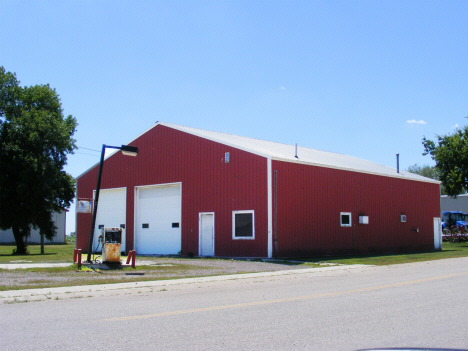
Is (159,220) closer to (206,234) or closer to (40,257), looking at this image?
(206,234)

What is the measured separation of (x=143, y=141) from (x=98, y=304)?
20.1m

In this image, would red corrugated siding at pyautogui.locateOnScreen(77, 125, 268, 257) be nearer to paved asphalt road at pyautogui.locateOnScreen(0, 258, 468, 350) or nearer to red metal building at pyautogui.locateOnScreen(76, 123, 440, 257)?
red metal building at pyautogui.locateOnScreen(76, 123, 440, 257)

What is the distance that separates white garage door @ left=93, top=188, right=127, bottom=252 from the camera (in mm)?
29469

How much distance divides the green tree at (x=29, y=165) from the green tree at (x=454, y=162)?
32.9m

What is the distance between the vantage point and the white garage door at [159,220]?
88.9 ft

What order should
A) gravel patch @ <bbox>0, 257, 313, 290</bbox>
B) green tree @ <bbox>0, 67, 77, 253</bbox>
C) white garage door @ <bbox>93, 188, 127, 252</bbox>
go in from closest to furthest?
gravel patch @ <bbox>0, 257, 313, 290</bbox>, white garage door @ <bbox>93, 188, 127, 252</bbox>, green tree @ <bbox>0, 67, 77, 253</bbox>

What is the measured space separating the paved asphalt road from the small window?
1443cm

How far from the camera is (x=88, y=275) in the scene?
14781mm

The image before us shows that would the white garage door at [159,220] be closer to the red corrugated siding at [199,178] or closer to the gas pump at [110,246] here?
the red corrugated siding at [199,178]

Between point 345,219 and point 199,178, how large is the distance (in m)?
8.19

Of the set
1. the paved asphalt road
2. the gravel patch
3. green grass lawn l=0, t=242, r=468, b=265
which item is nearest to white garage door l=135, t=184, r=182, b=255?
green grass lawn l=0, t=242, r=468, b=265

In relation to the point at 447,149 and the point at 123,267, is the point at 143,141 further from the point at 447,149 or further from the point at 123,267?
the point at 447,149

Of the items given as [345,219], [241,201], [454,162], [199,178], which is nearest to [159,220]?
[199,178]

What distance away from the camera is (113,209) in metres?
30.1
